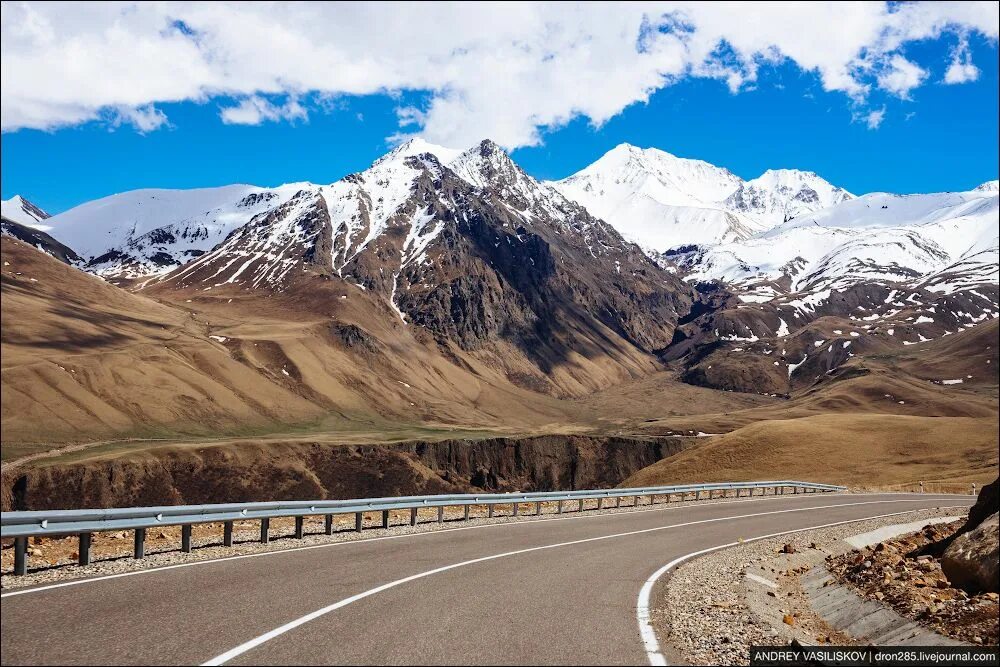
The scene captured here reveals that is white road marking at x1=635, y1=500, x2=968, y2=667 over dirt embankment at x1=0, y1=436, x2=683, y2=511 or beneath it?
over

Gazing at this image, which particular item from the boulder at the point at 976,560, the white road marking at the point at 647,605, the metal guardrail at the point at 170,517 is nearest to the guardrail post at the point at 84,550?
the metal guardrail at the point at 170,517

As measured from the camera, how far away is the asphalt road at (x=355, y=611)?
909 cm

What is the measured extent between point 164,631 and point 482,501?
21.0 m

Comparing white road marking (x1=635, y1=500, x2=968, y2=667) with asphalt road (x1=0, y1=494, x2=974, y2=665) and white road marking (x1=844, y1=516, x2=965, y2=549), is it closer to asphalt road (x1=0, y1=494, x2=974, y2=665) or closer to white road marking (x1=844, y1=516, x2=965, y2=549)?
asphalt road (x1=0, y1=494, x2=974, y2=665)

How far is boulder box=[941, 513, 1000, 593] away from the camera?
42.7ft

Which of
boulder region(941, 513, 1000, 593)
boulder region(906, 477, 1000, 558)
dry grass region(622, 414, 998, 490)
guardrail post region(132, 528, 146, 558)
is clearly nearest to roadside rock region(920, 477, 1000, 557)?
boulder region(906, 477, 1000, 558)

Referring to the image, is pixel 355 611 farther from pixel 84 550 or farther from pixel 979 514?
pixel 979 514

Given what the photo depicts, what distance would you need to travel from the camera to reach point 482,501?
30.2 meters

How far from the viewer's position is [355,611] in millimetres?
11352

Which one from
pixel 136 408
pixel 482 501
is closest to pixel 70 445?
pixel 136 408

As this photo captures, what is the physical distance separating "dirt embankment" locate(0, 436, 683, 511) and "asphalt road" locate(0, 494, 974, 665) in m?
80.2

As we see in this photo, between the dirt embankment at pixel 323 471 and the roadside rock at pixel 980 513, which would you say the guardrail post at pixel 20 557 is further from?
the dirt embankment at pixel 323 471

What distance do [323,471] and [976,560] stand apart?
107 meters

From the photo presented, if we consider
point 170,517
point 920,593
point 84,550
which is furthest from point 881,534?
point 84,550
